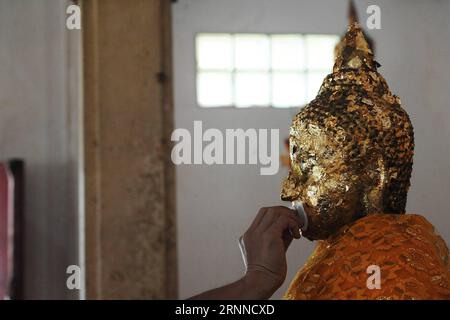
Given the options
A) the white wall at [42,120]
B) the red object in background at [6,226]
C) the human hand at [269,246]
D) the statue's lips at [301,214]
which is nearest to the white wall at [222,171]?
the white wall at [42,120]

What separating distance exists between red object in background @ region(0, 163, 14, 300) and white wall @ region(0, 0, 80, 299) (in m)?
0.33

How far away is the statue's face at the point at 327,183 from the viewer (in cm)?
168

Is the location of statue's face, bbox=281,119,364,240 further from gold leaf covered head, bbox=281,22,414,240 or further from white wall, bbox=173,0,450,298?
white wall, bbox=173,0,450,298

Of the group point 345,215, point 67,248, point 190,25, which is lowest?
point 67,248

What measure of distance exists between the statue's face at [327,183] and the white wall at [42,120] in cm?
393

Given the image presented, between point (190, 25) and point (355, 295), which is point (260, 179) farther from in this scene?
point (355, 295)

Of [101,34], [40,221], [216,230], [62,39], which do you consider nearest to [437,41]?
[101,34]

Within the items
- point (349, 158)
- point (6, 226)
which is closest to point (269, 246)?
point (349, 158)

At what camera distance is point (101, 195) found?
3424 millimetres

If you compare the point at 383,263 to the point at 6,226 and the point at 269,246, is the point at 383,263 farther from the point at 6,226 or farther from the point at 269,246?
the point at 6,226

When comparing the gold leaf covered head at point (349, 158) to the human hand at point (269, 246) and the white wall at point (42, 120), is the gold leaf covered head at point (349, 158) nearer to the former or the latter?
the human hand at point (269, 246)

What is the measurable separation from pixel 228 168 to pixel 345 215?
12.1ft

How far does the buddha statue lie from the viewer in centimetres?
156

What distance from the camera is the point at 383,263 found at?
1522 mm
